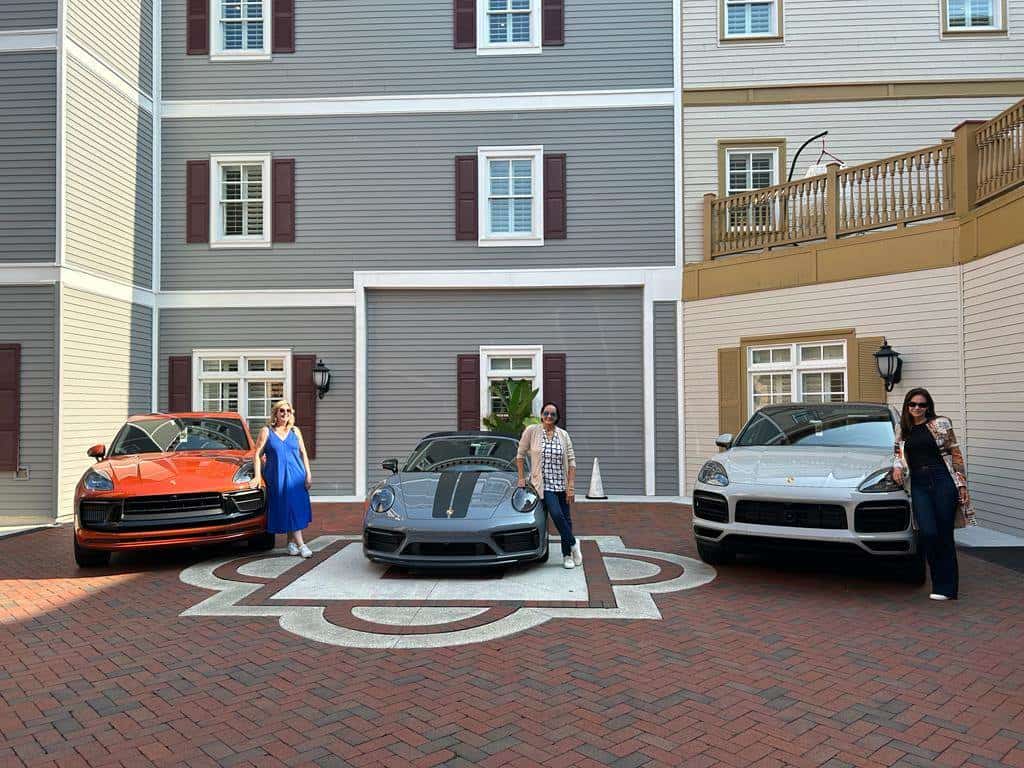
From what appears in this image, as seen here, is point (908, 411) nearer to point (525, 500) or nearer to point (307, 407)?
point (525, 500)

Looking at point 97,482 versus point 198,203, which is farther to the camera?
point 198,203

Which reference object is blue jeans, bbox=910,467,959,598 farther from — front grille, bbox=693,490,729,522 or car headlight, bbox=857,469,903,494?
front grille, bbox=693,490,729,522

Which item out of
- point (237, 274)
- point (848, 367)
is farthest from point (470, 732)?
point (237, 274)

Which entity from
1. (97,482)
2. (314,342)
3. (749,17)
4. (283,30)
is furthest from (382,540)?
(749,17)

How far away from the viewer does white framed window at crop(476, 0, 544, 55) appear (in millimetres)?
12516

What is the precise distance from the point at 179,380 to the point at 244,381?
1145mm

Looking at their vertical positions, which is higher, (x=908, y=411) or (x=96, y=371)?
(x=96, y=371)

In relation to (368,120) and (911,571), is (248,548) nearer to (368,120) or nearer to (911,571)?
(911,571)

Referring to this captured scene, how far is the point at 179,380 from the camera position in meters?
12.6

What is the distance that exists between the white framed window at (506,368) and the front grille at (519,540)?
6.11 m

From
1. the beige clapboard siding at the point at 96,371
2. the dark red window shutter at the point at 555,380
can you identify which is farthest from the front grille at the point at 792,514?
the beige clapboard siding at the point at 96,371

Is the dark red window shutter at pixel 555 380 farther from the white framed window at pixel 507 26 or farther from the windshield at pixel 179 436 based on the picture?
the windshield at pixel 179 436

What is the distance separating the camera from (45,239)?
10.2 meters

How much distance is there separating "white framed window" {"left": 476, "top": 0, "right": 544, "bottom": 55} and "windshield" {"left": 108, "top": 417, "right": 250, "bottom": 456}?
822cm
